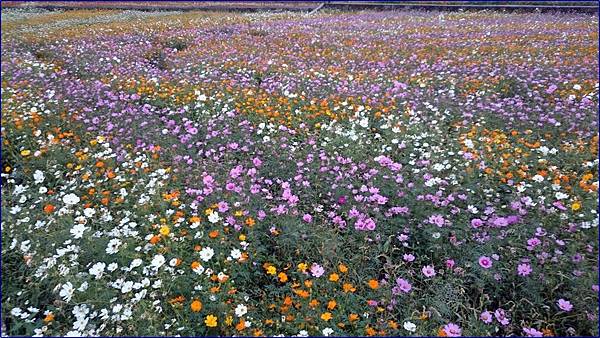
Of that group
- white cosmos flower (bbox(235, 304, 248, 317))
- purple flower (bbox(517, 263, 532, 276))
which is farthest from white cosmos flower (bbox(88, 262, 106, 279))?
purple flower (bbox(517, 263, 532, 276))

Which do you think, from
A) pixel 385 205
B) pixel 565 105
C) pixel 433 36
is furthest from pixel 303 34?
pixel 385 205

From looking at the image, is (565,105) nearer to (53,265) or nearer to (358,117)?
(358,117)

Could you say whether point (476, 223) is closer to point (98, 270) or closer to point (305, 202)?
point (305, 202)

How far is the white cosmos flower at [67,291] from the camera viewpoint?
2486 millimetres

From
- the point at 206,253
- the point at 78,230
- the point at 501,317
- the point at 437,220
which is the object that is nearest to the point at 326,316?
the point at 206,253

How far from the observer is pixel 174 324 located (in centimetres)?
236

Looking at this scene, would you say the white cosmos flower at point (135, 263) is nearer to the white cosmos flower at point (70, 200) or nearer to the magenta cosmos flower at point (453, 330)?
the white cosmos flower at point (70, 200)

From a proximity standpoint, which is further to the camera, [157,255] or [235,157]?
[235,157]

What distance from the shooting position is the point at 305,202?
360 centimetres

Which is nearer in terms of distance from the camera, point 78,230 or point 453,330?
point 453,330

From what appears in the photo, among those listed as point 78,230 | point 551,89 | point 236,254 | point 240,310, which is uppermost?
point 551,89

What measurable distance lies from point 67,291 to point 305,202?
1.87 m

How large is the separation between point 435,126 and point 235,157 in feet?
7.14

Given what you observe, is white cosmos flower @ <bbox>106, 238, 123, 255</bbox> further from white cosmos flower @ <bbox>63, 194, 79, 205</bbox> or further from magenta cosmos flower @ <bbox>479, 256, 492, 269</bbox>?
magenta cosmos flower @ <bbox>479, 256, 492, 269</bbox>
